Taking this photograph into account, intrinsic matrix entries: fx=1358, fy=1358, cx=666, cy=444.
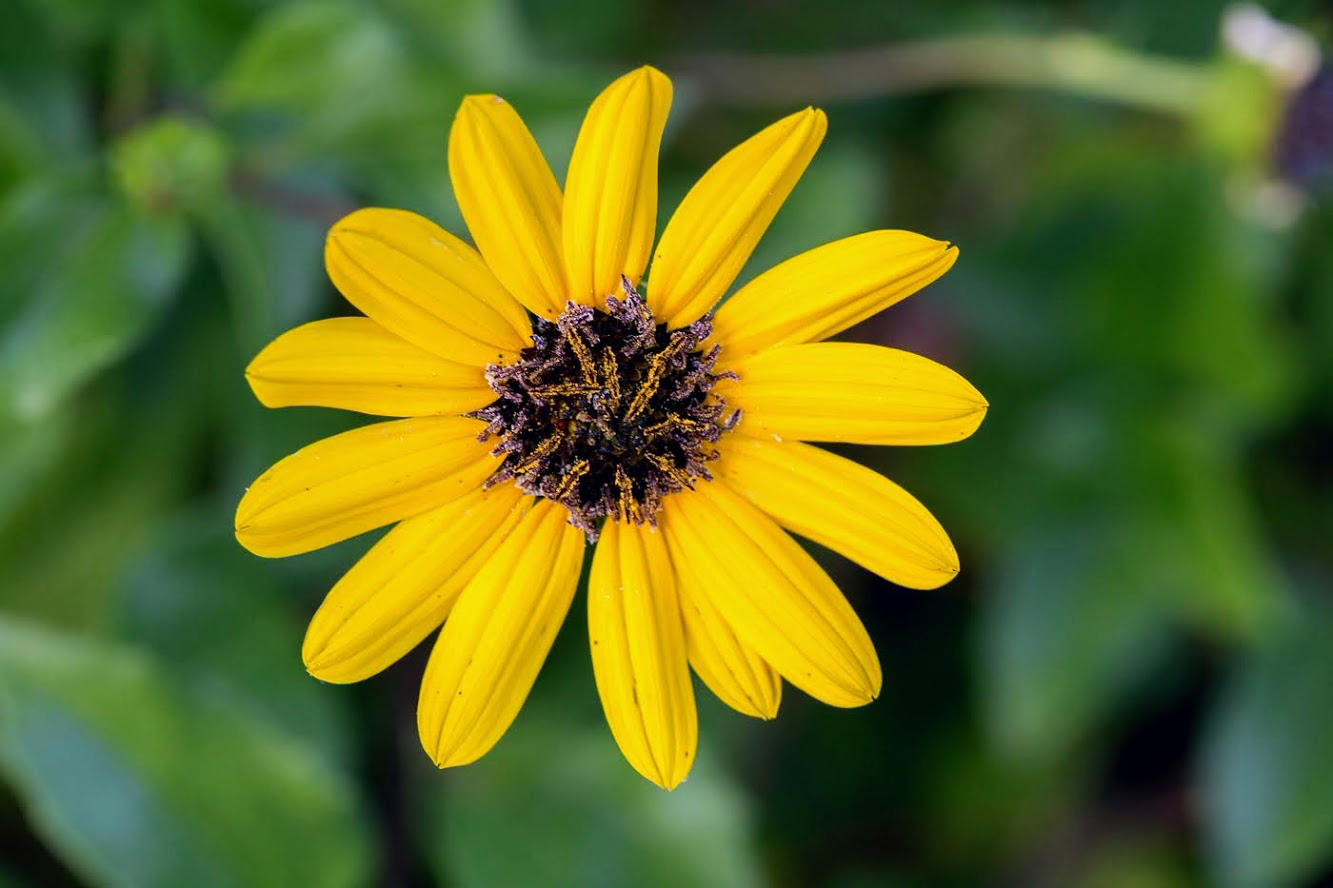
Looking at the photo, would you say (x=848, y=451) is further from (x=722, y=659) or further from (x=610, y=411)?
(x=722, y=659)

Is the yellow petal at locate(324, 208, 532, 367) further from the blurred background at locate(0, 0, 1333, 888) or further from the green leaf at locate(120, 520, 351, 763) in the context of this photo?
the green leaf at locate(120, 520, 351, 763)

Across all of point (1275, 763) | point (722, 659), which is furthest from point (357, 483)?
point (1275, 763)

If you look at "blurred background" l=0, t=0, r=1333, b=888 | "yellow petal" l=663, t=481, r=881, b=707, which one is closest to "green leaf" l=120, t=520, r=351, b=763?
"blurred background" l=0, t=0, r=1333, b=888

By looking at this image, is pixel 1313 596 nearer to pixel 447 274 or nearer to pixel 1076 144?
pixel 1076 144

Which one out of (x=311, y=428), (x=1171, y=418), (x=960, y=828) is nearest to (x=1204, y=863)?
(x=960, y=828)

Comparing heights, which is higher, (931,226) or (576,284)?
(931,226)

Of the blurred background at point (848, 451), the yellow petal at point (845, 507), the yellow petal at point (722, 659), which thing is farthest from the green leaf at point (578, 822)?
the yellow petal at point (845, 507)
